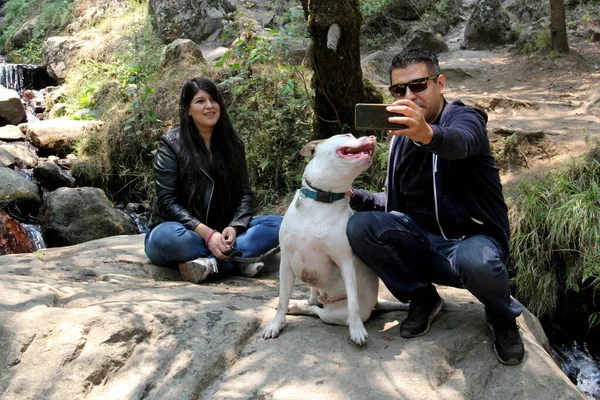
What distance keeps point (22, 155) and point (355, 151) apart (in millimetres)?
7358

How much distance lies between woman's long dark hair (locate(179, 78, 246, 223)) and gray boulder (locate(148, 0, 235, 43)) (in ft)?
27.2

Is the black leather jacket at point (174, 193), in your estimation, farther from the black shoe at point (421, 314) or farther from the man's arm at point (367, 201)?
the black shoe at point (421, 314)

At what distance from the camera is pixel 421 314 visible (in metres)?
2.71

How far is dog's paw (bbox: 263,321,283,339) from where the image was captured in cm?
269

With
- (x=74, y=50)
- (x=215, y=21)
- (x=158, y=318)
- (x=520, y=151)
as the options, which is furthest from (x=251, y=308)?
(x=74, y=50)

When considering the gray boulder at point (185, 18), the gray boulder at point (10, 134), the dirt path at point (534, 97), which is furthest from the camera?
the gray boulder at point (185, 18)

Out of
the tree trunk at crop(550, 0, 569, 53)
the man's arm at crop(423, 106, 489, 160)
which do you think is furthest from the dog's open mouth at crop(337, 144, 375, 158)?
the tree trunk at crop(550, 0, 569, 53)

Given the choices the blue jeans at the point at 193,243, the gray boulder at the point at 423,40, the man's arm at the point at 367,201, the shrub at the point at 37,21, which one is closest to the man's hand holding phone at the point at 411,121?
the man's arm at the point at 367,201

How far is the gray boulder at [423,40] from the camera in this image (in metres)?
10.9

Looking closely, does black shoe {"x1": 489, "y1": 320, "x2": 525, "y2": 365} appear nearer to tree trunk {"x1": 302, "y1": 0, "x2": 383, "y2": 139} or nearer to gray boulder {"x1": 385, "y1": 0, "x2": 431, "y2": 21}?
tree trunk {"x1": 302, "y1": 0, "x2": 383, "y2": 139}

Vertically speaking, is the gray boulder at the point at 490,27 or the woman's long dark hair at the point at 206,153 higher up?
the gray boulder at the point at 490,27

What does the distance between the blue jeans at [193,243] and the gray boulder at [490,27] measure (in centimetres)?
859

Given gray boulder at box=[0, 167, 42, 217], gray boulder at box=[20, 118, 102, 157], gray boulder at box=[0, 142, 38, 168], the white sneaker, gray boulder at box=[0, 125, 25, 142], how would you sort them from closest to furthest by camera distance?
the white sneaker → gray boulder at box=[0, 167, 42, 217] → gray boulder at box=[0, 142, 38, 168] → gray boulder at box=[20, 118, 102, 157] → gray boulder at box=[0, 125, 25, 142]

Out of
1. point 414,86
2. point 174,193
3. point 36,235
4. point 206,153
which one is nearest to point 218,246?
point 174,193
